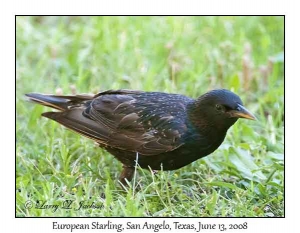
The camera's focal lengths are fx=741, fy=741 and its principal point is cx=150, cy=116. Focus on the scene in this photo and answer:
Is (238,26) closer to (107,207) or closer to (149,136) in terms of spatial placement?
(149,136)

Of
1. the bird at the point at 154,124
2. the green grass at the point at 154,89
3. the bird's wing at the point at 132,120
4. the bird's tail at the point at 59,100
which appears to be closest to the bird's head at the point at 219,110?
the bird at the point at 154,124

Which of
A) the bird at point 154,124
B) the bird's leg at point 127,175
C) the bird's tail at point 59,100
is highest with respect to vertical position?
the bird's tail at point 59,100

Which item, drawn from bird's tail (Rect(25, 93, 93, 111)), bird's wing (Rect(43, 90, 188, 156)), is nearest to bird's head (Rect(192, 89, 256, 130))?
bird's wing (Rect(43, 90, 188, 156))

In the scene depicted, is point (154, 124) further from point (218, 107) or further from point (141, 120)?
point (218, 107)

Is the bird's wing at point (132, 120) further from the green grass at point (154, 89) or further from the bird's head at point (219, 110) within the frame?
the green grass at point (154, 89)

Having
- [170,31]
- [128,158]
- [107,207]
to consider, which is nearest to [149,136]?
[128,158]

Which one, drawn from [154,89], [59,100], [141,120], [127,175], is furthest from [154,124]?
[154,89]
